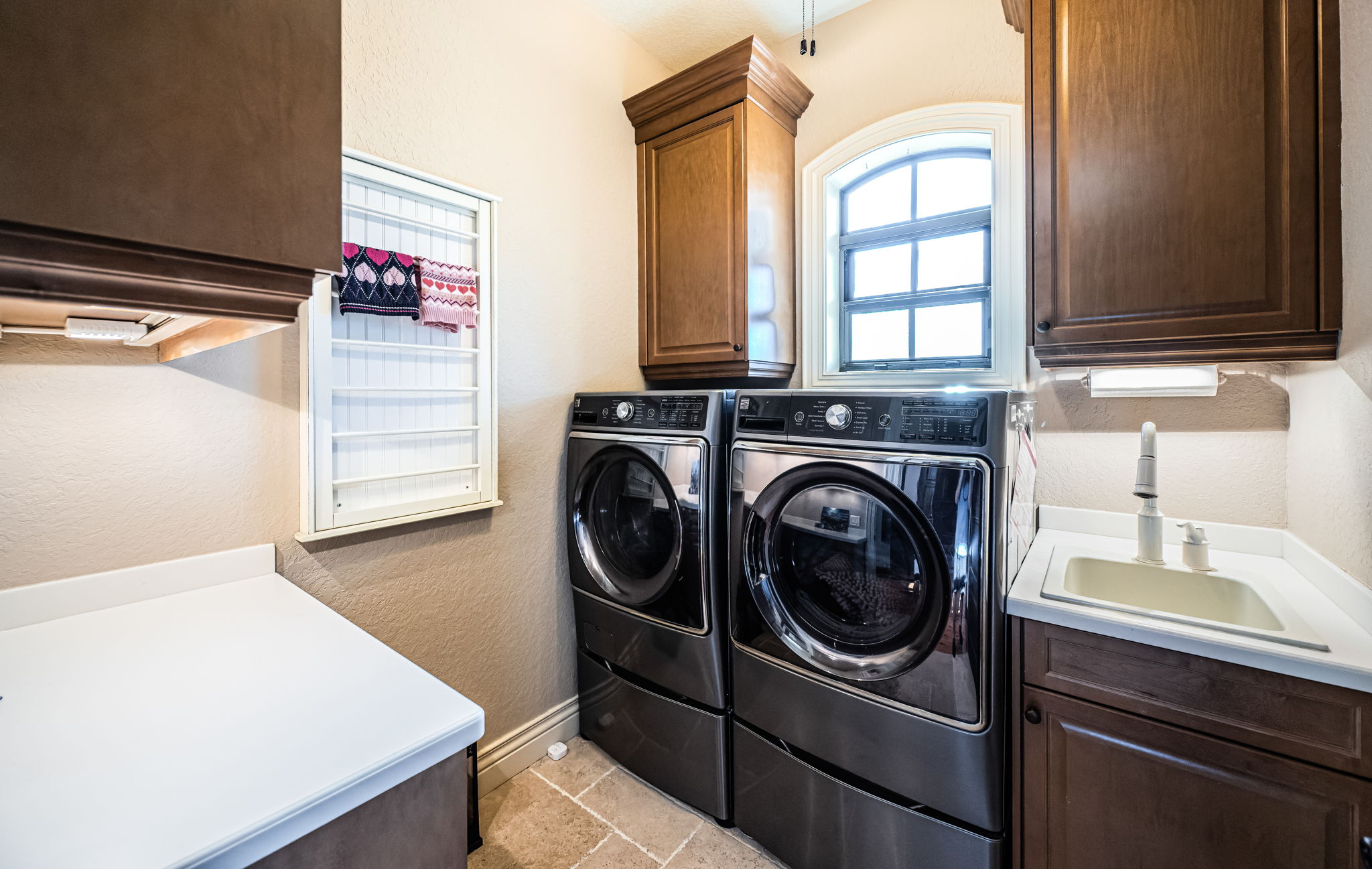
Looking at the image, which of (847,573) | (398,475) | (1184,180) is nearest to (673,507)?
(847,573)

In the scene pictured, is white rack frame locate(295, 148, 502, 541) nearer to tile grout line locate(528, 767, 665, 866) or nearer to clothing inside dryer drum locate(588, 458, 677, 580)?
clothing inside dryer drum locate(588, 458, 677, 580)

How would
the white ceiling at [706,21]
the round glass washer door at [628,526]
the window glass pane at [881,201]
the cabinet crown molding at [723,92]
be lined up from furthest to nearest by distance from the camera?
the window glass pane at [881,201] → the white ceiling at [706,21] → the cabinet crown molding at [723,92] → the round glass washer door at [628,526]

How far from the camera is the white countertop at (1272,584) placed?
100cm

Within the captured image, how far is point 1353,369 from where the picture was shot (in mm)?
1142

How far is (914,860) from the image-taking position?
137 cm

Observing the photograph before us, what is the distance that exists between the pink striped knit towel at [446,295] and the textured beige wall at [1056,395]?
4.76 ft

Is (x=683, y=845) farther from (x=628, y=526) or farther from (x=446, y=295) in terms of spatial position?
(x=446, y=295)

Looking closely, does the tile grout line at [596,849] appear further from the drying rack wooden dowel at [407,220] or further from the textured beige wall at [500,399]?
the drying rack wooden dowel at [407,220]

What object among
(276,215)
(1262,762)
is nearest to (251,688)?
(276,215)

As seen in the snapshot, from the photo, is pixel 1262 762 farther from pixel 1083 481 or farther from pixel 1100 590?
pixel 1083 481

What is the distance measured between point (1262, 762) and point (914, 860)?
76cm

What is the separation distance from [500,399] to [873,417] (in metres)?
1.30

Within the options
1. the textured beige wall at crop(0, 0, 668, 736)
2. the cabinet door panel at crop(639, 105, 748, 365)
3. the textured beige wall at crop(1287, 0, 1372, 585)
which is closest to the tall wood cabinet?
the cabinet door panel at crop(639, 105, 748, 365)

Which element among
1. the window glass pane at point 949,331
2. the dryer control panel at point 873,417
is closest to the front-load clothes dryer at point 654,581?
the dryer control panel at point 873,417
